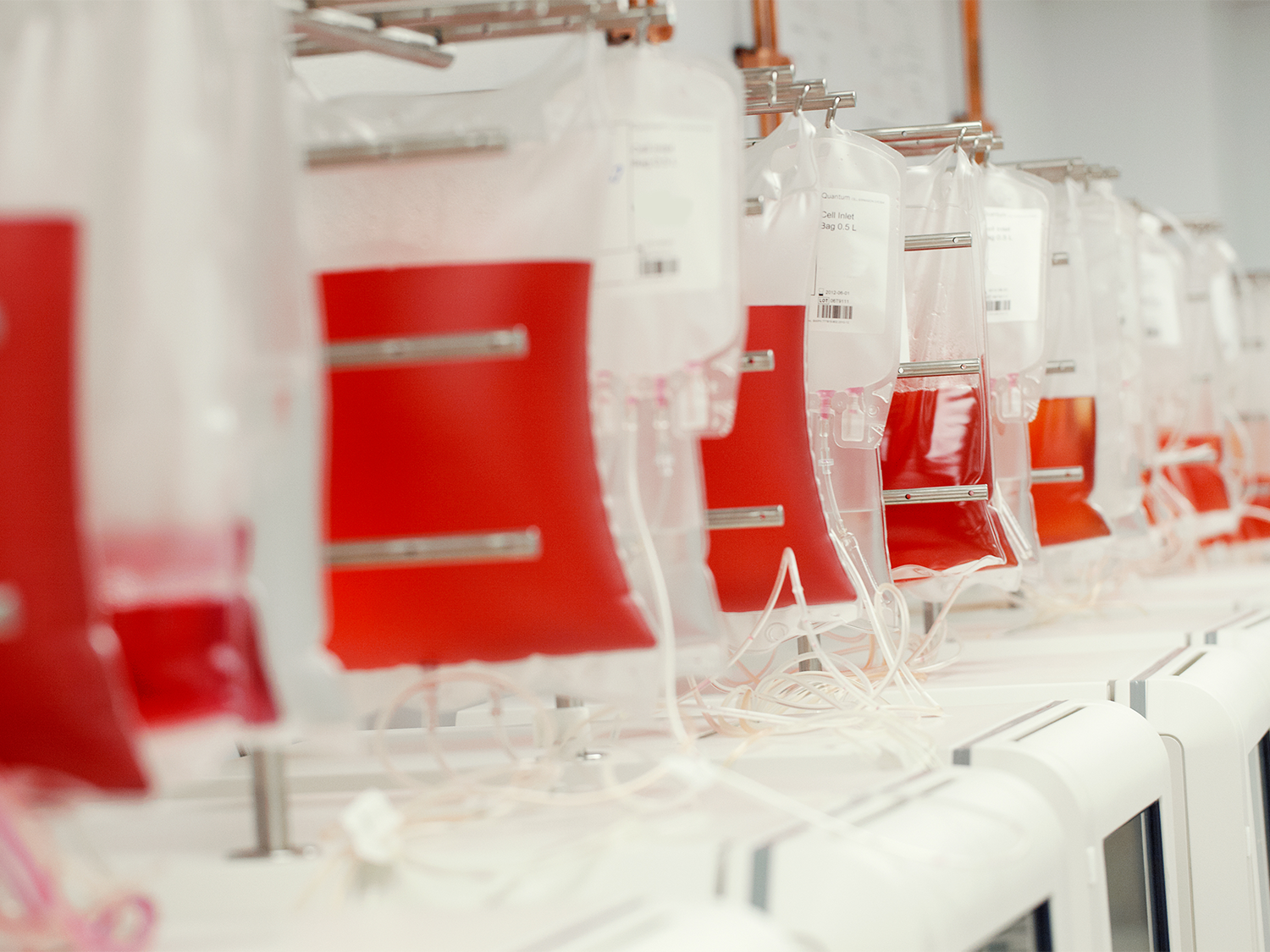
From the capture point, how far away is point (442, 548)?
72cm

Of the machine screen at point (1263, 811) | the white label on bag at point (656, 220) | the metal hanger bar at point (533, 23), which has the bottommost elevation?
the machine screen at point (1263, 811)

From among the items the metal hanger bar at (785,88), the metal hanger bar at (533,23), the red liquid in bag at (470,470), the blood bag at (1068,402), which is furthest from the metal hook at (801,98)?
the blood bag at (1068,402)

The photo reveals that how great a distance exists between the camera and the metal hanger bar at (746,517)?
3.33ft

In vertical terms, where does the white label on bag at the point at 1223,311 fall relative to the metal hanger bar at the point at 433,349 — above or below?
above

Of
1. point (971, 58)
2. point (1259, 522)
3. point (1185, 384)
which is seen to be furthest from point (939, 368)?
point (971, 58)

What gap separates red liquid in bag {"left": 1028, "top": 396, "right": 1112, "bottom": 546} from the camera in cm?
152

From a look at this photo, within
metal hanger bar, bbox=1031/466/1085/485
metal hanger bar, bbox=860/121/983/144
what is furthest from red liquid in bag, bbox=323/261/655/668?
metal hanger bar, bbox=1031/466/1085/485

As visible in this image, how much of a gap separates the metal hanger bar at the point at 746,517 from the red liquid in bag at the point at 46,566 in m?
0.57

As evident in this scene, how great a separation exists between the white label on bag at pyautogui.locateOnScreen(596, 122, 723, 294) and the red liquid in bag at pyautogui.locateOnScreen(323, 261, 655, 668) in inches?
2.4

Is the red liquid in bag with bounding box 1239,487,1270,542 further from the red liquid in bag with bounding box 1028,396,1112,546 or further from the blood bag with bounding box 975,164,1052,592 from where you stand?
the blood bag with bounding box 975,164,1052,592

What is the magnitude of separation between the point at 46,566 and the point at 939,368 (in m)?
0.86

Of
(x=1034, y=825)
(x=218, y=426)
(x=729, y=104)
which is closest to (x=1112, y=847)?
(x=1034, y=825)

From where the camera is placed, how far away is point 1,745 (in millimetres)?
499

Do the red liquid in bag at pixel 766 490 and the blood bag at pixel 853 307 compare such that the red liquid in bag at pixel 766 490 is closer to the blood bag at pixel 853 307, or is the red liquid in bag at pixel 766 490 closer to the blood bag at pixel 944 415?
the blood bag at pixel 853 307
